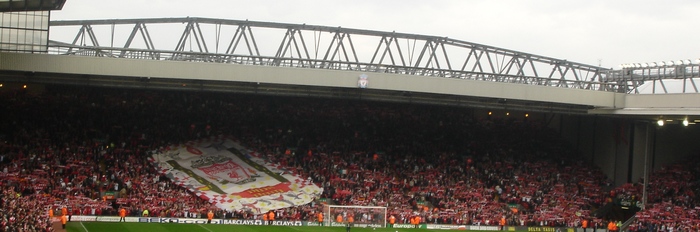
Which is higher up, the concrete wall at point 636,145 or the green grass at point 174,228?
the concrete wall at point 636,145

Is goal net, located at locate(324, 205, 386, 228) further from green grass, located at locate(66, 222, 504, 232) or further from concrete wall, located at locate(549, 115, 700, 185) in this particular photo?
concrete wall, located at locate(549, 115, 700, 185)

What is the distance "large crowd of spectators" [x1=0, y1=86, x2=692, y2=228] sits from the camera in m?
45.0

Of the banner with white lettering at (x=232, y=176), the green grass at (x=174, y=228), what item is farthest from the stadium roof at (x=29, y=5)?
the banner with white lettering at (x=232, y=176)

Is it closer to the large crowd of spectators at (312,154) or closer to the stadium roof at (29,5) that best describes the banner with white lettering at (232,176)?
the large crowd of spectators at (312,154)

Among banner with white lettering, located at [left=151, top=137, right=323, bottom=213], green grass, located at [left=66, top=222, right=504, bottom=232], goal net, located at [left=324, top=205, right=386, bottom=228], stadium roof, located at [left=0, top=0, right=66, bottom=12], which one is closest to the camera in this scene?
stadium roof, located at [left=0, top=0, right=66, bottom=12]

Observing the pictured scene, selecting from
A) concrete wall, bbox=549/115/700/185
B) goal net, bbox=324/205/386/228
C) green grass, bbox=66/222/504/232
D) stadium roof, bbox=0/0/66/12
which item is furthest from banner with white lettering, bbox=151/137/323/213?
concrete wall, bbox=549/115/700/185

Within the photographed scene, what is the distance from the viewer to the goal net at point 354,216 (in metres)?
46.3

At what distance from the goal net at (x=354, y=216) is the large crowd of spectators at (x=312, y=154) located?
1384 millimetres

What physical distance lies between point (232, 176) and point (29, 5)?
17633mm

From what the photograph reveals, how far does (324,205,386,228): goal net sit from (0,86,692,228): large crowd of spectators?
4.54 ft

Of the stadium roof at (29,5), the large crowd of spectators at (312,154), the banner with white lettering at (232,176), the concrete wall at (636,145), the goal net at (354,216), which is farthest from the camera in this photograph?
the concrete wall at (636,145)

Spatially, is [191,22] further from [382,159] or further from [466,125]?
[466,125]

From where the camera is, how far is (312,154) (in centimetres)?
5388

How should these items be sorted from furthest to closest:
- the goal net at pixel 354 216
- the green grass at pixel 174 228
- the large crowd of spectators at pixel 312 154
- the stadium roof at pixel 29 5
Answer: the goal net at pixel 354 216 < the large crowd of spectators at pixel 312 154 < the green grass at pixel 174 228 < the stadium roof at pixel 29 5
